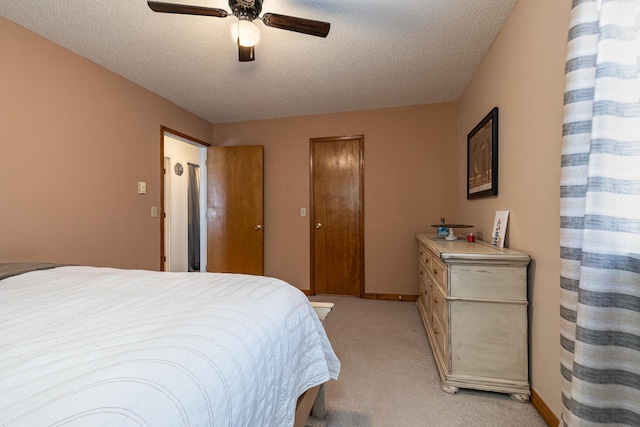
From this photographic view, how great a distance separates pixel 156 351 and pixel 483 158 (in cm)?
249

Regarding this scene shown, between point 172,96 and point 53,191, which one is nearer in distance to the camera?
point 53,191

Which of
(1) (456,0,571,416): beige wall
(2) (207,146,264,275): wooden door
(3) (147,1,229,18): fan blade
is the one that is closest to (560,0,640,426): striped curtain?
(1) (456,0,571,416): beige wall

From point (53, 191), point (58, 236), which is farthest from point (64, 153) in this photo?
point (58, 236)

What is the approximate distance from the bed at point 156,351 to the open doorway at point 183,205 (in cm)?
278

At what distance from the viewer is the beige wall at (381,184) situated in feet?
10.8

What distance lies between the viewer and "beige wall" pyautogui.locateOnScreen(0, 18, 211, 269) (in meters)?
1.84

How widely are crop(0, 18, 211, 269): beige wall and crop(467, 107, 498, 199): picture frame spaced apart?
10.3ft

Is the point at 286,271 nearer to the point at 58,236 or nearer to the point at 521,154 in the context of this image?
the point at 58,236

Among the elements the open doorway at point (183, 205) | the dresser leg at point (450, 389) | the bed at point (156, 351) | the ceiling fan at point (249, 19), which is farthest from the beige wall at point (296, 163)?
the ceiling fan at point (249, 19)

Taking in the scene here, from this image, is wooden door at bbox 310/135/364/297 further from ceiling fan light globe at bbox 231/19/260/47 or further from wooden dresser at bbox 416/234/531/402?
ceiling fan light globe at bbox 231/19/260/47

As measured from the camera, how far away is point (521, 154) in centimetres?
165

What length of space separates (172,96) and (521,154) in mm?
3272

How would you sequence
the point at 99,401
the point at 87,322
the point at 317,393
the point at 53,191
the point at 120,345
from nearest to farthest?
the point at 99,401 → the point at 120,345 → the point at 87,322 → the point at 317,393 → the point at 53,191

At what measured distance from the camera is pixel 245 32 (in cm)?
160
